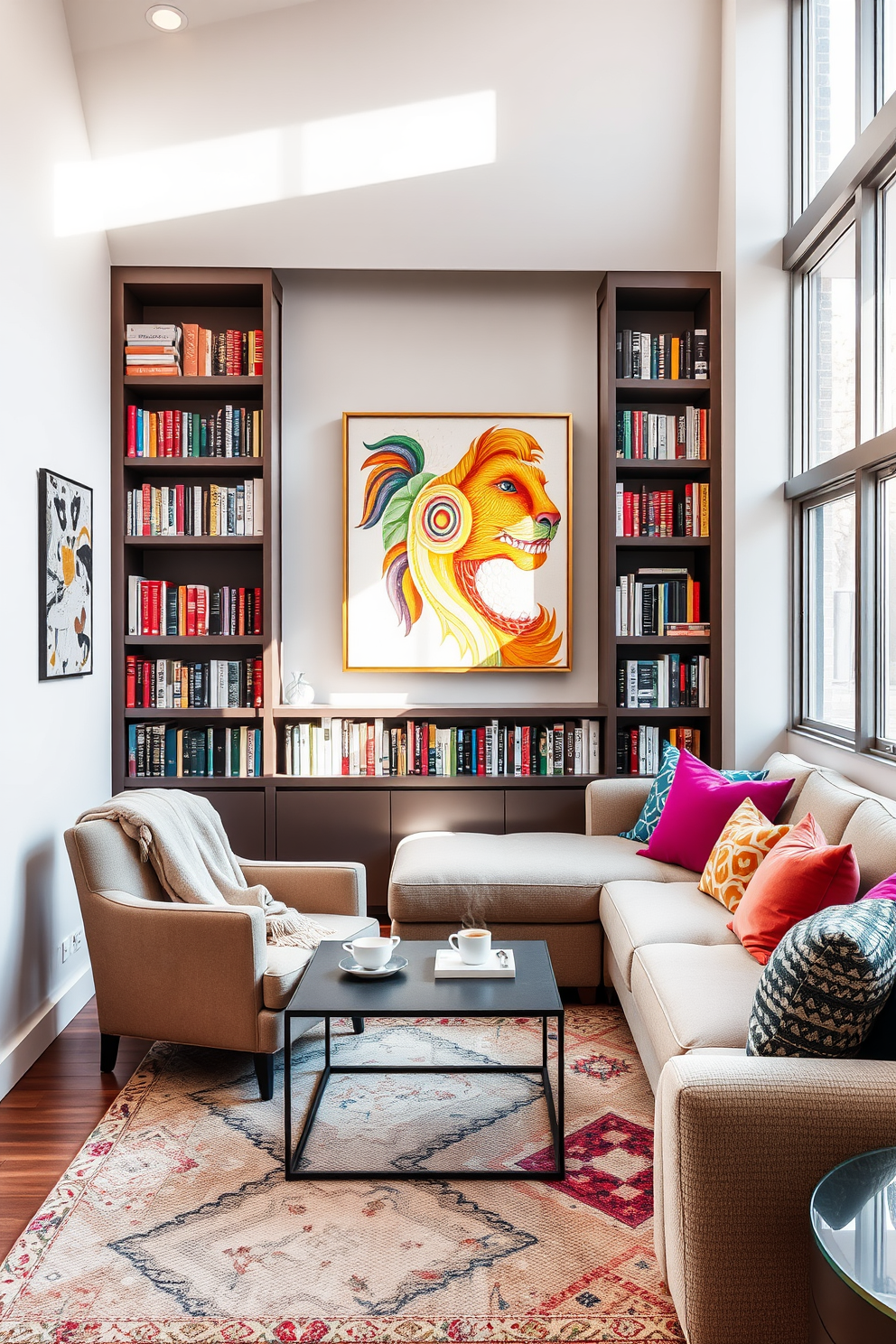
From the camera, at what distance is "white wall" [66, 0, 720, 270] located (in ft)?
12.6

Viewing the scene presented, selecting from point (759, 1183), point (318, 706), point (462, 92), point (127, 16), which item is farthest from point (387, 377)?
point (759, 1183)

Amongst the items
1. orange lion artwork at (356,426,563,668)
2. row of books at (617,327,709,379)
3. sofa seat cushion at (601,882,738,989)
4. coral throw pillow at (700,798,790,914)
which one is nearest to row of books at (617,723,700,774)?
orange lion artwork at (356,426,563,668)

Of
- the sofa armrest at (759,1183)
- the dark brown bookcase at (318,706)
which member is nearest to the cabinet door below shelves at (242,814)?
the dark brown bookcase at (318,706)

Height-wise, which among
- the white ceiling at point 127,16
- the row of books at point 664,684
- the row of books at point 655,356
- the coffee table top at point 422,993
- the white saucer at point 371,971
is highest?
the white ceiling at point 127,16

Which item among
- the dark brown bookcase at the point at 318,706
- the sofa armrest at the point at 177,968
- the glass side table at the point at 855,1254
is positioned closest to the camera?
the glass side table at the point at 855,1254

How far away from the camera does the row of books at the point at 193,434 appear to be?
4.12 metres

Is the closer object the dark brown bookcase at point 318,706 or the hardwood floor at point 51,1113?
the hardwood floor at point 51,1113

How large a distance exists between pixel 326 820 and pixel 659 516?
6.51ft

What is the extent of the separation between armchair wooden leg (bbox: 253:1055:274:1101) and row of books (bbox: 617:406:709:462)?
2840mm

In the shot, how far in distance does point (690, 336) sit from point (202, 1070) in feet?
11.4

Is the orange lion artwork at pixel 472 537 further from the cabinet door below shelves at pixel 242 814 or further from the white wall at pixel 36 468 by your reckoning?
the white wall at pixel 36 468

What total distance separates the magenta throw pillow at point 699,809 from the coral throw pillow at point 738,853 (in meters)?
0.13

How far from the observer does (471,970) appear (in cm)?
254

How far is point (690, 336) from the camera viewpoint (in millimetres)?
4199
